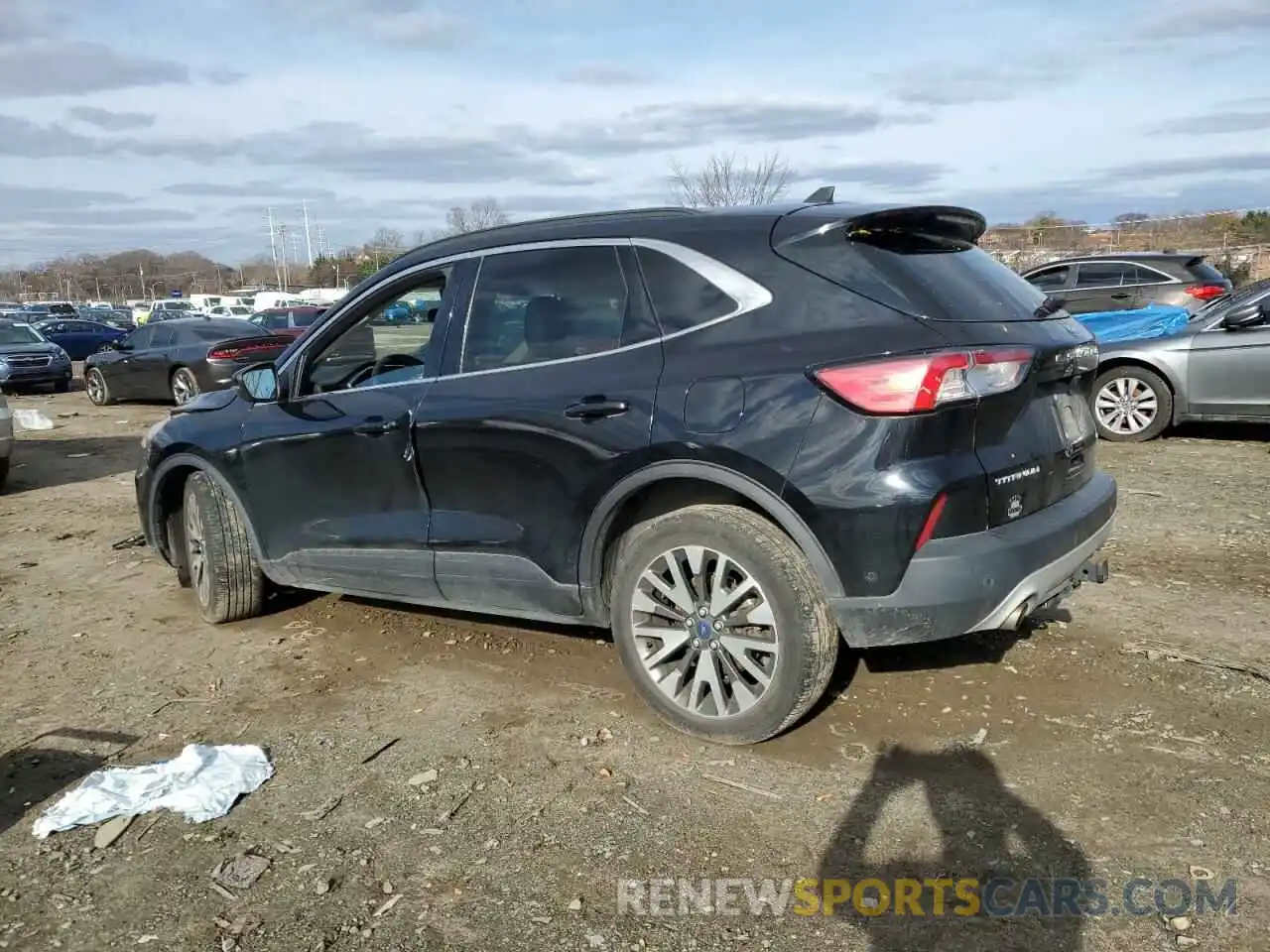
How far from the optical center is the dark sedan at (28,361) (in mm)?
18781

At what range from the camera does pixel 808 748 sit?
3559 millimetres

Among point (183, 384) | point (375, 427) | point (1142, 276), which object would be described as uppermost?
point (1142, 276)

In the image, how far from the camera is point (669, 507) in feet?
12.0

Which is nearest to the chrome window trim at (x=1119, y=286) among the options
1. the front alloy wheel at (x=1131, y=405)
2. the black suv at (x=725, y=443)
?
the front alloy wheel at (x=1131, y=405)

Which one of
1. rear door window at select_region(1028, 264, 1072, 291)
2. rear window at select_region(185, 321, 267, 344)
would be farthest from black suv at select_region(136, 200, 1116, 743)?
rear window at select_region(185, 321, 267, 344)

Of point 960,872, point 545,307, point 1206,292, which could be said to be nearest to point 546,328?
point 545,307

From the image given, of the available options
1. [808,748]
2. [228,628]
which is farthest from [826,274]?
[228,628]

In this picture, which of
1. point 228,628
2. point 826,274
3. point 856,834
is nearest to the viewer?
point 856,834

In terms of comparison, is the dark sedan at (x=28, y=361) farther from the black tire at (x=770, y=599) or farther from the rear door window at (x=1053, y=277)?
the black tire at (x=770, y=599)

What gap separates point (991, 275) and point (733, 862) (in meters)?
2.30

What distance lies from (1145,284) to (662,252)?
1195 centimetres

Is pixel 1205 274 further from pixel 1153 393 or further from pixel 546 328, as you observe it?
pixel 546 328

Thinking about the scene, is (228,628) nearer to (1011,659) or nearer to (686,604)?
(686,604)

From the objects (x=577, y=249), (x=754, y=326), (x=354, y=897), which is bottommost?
(x=354, y=897)
